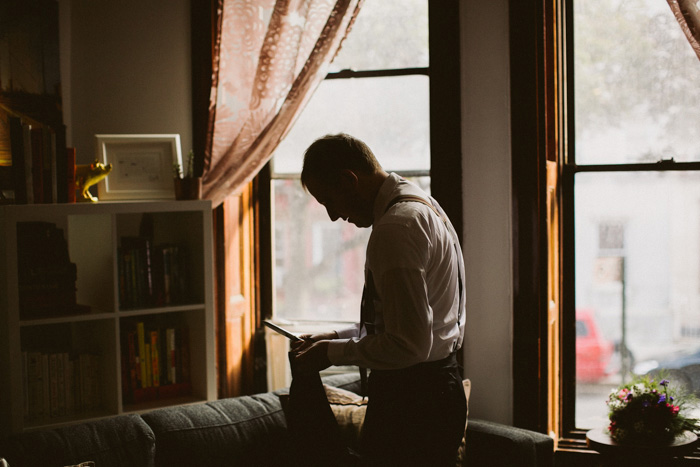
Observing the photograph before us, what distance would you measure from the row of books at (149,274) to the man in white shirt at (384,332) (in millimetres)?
1132

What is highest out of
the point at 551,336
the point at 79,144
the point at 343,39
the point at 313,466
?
the point at 343,39

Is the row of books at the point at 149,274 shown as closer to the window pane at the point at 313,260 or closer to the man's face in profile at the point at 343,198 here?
the window pane at the point at 313,260

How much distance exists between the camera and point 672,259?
3064 mm

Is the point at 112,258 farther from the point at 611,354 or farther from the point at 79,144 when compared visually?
the point at 611,354

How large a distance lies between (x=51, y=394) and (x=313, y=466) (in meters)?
1.18

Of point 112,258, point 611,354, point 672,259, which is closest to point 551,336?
point 611,354

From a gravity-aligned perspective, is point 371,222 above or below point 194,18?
below

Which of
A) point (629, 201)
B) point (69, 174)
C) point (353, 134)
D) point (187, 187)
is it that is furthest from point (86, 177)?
point (629, 201)

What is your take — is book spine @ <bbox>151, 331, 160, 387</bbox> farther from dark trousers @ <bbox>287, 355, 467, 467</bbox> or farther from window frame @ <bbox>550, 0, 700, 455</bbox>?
window frame @ <bbox>550, 0, 700, 455</bbox>

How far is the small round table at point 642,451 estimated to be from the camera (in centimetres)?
262

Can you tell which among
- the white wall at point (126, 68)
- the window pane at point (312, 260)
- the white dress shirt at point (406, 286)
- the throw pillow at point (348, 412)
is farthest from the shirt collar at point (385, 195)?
the white wall at point (126, 68)

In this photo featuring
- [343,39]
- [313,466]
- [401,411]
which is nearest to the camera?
[401,411]

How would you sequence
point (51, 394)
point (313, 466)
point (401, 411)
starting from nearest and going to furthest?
point (401, 411) < point (313, 466) < point (51, 394)

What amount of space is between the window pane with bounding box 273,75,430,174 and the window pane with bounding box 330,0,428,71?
79 mm
